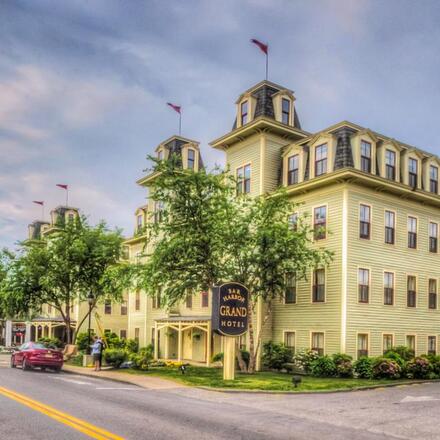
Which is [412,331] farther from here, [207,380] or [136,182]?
[136,182]

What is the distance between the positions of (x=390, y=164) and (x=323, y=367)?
38.0 feet

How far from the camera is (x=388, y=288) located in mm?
30719

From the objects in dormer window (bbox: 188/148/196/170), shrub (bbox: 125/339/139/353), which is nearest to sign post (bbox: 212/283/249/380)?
dormer window (bbox: 188/148/196/170)

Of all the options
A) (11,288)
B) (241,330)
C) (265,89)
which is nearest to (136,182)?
(11,288)

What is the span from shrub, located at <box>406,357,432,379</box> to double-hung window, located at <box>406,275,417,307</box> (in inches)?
228

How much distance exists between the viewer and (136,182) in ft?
148

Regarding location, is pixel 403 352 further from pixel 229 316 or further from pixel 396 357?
pixel 229 316

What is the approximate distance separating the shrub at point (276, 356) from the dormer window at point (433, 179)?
12.6 metres

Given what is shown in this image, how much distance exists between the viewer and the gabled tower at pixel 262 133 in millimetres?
32812

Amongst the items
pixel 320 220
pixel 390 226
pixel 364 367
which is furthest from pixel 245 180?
pixel 364 367

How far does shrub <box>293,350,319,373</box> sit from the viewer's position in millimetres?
28278

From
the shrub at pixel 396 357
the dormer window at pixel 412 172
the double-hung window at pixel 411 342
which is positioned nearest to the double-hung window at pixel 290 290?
the shrub at pixel 396 357

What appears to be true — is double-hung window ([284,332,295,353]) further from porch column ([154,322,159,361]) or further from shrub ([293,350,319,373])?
porch column ([154,322,159,361])

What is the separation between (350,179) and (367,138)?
2723 millimetres
